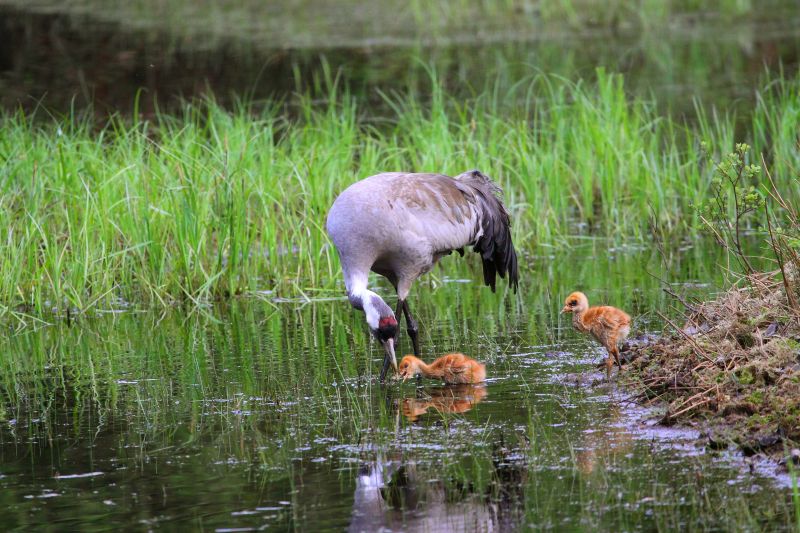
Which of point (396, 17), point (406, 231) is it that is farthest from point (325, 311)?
point (396, 17)

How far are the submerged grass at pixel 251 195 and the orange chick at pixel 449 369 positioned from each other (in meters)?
2.60

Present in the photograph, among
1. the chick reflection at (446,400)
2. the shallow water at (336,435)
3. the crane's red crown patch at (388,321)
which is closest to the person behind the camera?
the shallow water at (336,435)

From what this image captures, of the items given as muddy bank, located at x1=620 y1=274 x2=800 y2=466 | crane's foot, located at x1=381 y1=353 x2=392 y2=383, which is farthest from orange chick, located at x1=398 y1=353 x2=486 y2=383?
muddy bank, located at x1=620 y1=274 x2=800 y2=466

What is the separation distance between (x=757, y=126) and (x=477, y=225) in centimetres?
392

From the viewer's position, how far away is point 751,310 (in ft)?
19.2

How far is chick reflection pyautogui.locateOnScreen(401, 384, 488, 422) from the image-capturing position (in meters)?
5.82

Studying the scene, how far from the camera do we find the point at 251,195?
954cm

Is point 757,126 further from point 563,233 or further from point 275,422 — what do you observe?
point 275,422

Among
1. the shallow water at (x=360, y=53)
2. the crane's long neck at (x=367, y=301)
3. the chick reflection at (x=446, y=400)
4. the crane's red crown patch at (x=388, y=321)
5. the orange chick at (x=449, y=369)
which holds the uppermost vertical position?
the shallow water at (x=360, y=53)

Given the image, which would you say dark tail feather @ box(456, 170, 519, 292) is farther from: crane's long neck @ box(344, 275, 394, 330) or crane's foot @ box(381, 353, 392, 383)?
crane's foot @ box(381, 353, 392, 383)

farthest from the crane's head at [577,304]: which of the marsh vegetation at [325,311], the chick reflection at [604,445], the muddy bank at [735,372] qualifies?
the chick reflection at [604,445]

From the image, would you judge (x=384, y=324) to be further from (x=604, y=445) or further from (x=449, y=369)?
(x=604, y=445)

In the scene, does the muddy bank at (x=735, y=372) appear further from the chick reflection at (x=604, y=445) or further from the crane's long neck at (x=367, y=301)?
the crane's long neck at (x=367, y=301)

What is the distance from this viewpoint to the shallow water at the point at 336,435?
4387 millimetres
